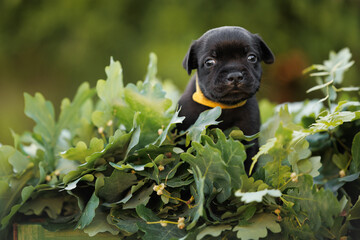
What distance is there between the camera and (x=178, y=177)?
1.13m

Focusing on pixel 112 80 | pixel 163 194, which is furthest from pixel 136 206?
pixel 112 80

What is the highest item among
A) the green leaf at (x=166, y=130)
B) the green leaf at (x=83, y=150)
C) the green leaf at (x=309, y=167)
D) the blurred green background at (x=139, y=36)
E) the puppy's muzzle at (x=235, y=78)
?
the puppy's muzzle at (x=235, y=78)

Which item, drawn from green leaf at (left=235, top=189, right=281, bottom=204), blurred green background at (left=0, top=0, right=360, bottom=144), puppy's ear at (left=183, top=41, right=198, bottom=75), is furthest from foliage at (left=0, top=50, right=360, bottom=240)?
blurred green background at (left=0, top=0, right=360, bottom=144)

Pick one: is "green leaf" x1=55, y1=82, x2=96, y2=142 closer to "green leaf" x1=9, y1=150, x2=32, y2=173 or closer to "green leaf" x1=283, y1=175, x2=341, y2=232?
"green leaf" x1=9, y1=150, x2=32, y2=173

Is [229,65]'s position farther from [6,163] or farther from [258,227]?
[6,163]

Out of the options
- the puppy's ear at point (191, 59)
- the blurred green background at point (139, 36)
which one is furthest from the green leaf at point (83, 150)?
the blurred green background at point (139, 36)

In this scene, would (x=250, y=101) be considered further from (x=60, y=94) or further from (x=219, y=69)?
(x=60, y=94)

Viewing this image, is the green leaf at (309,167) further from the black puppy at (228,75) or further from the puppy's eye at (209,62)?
the puppy's eye at (209,62)

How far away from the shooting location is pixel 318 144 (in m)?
1.44

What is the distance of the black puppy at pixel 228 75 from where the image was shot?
1195 mm

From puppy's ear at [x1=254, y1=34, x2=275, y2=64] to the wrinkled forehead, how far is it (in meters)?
0.06

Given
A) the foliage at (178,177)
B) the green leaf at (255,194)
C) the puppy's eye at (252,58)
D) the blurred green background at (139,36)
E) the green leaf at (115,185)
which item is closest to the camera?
the green leaf at (255,194)

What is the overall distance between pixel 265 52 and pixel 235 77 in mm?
206

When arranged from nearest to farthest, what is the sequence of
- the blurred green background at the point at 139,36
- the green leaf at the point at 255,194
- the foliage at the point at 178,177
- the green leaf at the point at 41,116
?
the green leaf at the point at 255,194
the foliage at the point at 178,177
the green leaf at the point at 41,116
the blurred green background at the point at 139,36
